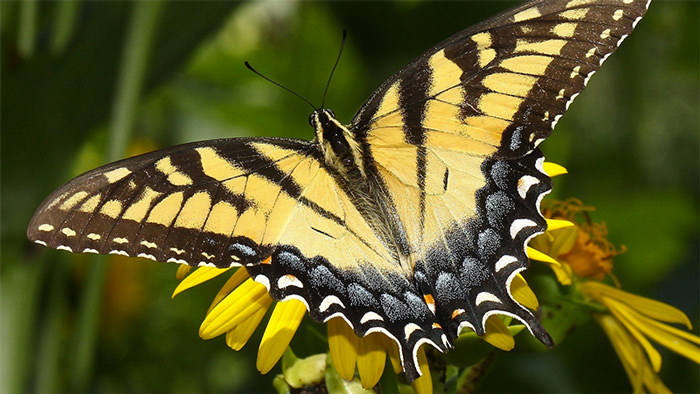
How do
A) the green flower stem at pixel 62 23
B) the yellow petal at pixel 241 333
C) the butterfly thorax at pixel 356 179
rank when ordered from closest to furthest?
the yellow petal at pixel 241 333
the butterfly thorax at pixel 356 179
the green flower stem at pixel 62 23

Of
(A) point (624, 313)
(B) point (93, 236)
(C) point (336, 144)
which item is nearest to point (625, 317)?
(A) point (624, 313)

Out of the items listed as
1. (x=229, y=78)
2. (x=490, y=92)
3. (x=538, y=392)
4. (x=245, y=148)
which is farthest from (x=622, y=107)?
(x=245, y=148)

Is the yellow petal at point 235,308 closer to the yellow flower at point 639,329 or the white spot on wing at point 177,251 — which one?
the white spot on wing at point 177,251

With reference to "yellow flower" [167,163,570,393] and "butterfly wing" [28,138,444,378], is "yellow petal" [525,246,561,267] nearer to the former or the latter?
"yellow flower" [167,163,570,393]

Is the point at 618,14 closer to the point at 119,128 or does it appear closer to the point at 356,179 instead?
the point at 356,179

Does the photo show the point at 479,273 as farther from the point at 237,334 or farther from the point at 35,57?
the point at 35,57

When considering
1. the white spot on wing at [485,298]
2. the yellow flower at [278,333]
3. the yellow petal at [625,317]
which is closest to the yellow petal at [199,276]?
the yellow flower at [278,333]

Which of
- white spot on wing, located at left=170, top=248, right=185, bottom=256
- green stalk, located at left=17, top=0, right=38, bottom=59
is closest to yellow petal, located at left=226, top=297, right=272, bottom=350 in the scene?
white spot on wing, located at left=170, top=248, right=185, bottom=256
